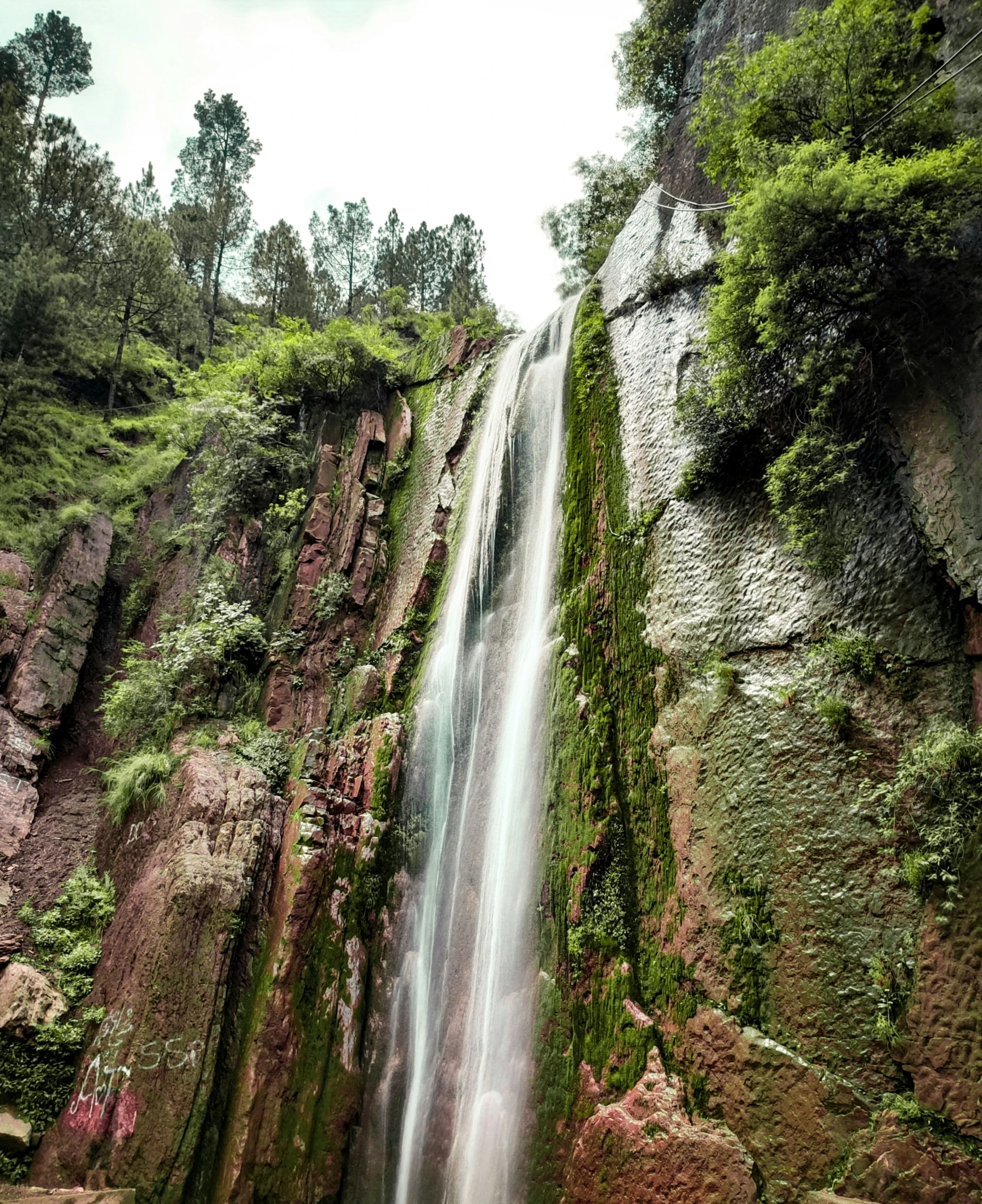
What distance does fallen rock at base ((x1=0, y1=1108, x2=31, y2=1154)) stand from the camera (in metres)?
5.92

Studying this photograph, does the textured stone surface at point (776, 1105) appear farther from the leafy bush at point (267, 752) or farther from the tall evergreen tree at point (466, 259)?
the tall evergreen tree at point (466, 259)

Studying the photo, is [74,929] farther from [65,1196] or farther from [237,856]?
[65,1196]

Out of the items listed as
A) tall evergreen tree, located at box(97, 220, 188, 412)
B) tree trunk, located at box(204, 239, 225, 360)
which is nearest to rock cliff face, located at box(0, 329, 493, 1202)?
tall evergreen tree, located at box(97, 220, 188, 412)

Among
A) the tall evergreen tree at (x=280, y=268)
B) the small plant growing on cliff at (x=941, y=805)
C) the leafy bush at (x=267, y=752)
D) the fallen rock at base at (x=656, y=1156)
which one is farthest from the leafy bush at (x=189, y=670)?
the tall evergreen tree at (x=280, y=268)

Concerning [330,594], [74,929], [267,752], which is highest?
[330,594]

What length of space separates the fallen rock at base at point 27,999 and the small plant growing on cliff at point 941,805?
8.17 meters

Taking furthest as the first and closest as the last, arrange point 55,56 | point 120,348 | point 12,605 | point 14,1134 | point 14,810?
1. point 55,56
2. point 120,348
3. point 12,605
4. point 14,810
5. point 14,1134

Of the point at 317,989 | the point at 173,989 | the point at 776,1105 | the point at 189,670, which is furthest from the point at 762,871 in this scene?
the point at 189,670

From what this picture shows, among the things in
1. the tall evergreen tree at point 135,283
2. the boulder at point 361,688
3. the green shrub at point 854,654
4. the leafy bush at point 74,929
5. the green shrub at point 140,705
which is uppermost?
the tall evergreen tree at point 135,283

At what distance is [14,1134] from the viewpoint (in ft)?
19.5

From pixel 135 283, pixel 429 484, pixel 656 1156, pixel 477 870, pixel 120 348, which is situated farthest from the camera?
pixel 120 348

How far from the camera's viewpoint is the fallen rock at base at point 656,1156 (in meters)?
4.59

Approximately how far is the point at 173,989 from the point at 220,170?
35866 millimetres

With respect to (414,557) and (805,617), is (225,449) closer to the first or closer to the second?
(414,557)
